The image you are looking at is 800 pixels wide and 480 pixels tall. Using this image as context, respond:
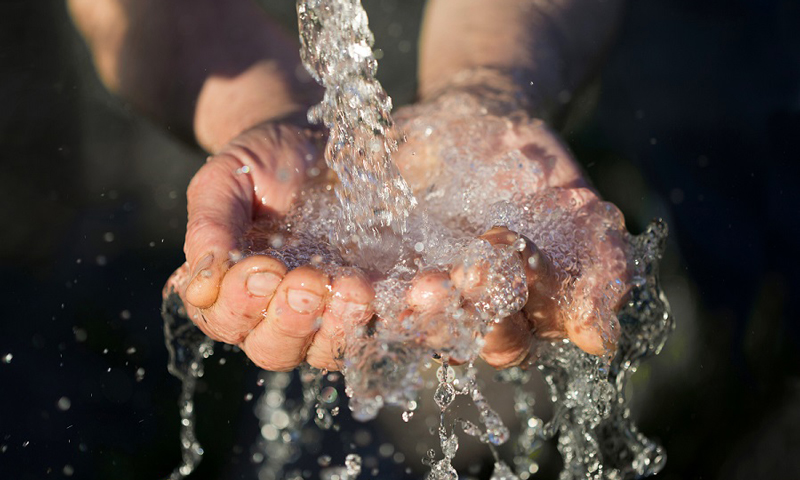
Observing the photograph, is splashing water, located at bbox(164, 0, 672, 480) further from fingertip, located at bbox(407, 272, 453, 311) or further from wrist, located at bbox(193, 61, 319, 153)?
wrist, located at bbox(193, 61, 319, 153)

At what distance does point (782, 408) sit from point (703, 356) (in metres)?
0.15

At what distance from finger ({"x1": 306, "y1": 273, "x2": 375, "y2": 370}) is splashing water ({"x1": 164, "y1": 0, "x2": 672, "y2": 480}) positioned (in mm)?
14

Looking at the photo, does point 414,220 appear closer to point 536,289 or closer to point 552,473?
point 536,289

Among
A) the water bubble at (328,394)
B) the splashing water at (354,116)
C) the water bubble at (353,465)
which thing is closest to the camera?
the splashing water at (354,116)

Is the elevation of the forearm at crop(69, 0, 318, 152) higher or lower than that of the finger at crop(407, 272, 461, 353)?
lower

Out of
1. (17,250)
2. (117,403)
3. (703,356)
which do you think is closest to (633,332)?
(703,356)

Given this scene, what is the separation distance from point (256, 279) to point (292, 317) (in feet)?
0.17

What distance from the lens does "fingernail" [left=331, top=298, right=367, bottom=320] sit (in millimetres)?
649

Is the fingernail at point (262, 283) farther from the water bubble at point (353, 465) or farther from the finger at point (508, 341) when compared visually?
the water bubble at point (353, 465)

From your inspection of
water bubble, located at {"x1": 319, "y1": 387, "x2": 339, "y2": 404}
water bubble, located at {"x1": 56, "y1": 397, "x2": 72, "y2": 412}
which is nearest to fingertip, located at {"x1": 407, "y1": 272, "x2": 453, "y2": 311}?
water bubble, located at {"x1": 319, "y1": 387, "x2": 339, "y2": 404}

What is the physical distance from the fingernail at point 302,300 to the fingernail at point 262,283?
2cm

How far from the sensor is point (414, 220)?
2.91 ft

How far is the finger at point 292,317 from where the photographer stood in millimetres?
630

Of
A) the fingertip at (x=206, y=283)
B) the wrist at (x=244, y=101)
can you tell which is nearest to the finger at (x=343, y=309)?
the fingertip at (x=206, y=283)
